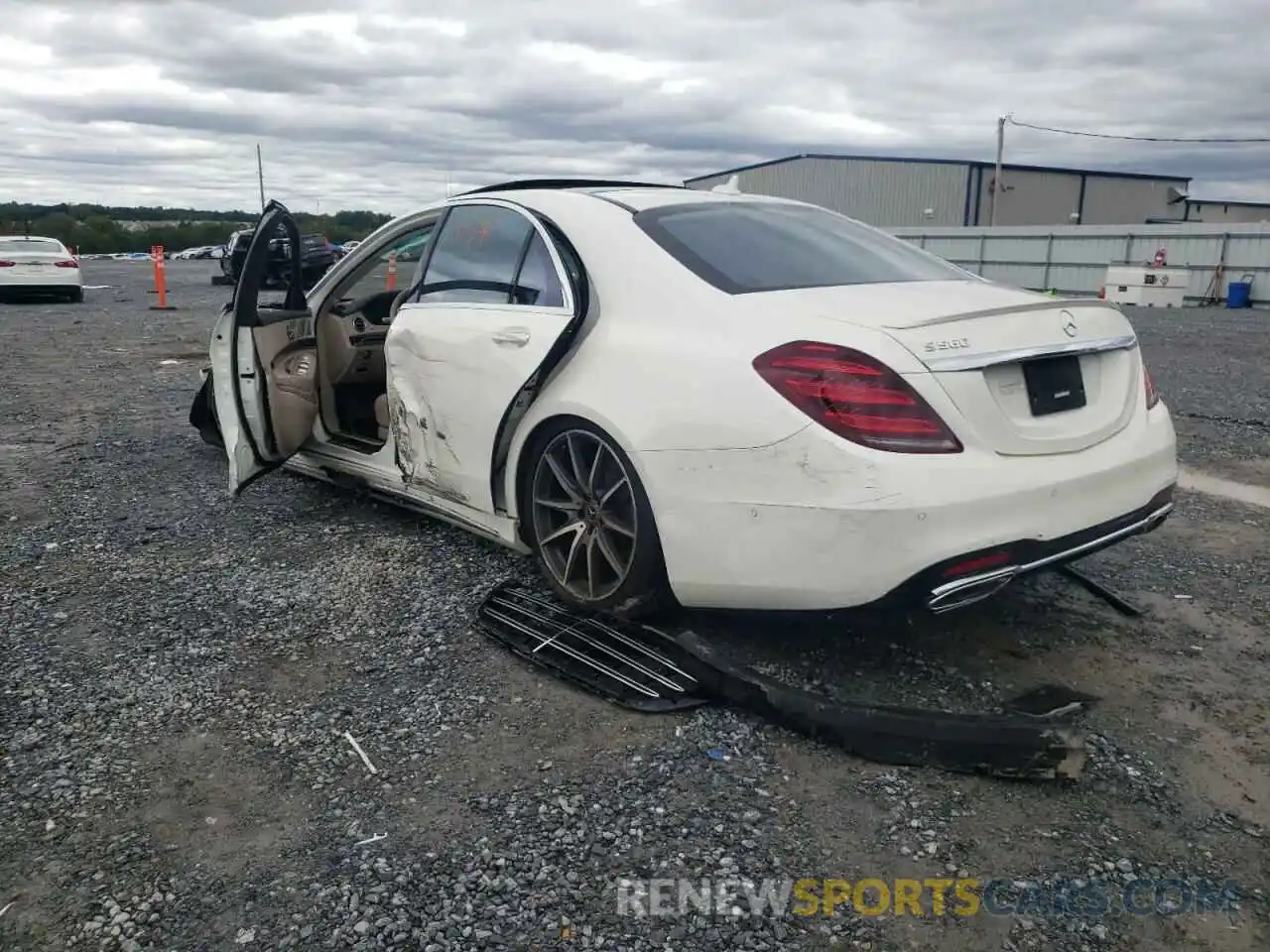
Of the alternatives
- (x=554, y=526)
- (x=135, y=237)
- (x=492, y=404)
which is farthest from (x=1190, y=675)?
(x=135, y=237)

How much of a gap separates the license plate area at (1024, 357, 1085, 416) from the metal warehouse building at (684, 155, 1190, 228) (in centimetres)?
4248

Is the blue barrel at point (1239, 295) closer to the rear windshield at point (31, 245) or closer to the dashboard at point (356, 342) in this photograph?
the dashboard at point (356, 342)

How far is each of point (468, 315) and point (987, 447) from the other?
6.82ft

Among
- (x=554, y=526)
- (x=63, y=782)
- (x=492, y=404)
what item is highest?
(x=492, y=404)

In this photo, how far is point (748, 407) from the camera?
2926mm

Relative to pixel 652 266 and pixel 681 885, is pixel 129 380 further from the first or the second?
pixel 681 885

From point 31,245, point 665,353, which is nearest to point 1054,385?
point 665,353

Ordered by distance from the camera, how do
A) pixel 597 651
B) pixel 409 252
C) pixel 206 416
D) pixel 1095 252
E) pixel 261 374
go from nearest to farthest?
pixel 597 651 < pixel 261 374 < pixel 409 252 < pixel 206 416 < pixel 1095 252

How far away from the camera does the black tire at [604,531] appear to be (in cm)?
328

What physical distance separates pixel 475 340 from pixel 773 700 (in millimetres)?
1828

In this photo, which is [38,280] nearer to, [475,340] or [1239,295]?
[475,340]

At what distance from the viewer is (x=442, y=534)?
4.79 metres

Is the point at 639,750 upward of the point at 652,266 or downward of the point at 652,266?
downward

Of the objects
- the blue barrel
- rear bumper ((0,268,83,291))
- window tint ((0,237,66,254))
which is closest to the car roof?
rear bumper ((0,268,83,291))
